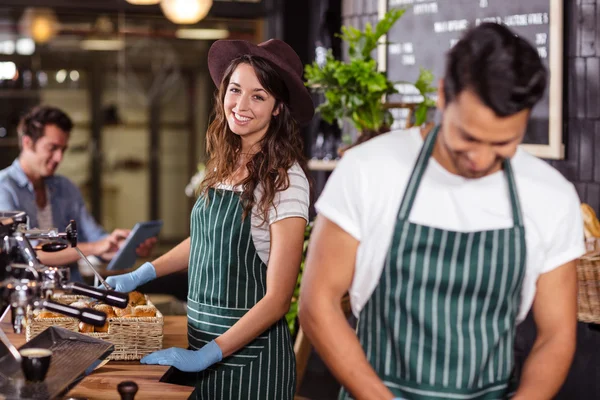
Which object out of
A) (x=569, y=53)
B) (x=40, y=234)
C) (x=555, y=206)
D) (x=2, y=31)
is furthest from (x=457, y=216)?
(x=2, y=31)

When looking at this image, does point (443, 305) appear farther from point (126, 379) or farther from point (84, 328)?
point (84, 328)

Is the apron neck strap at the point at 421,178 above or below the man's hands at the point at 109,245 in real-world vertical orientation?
above

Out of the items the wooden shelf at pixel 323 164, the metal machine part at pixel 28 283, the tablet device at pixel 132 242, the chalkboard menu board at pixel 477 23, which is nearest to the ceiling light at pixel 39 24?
the wooden shelf at pixel 323 164

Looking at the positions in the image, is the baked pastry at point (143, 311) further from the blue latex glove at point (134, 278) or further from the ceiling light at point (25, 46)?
the ceiling light at point (25, 46)

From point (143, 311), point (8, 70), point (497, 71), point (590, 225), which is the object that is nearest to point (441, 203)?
point (497, 71)

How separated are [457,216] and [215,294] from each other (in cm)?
97

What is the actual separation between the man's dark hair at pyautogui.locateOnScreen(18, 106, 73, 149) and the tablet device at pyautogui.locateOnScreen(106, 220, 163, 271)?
0.85 metres

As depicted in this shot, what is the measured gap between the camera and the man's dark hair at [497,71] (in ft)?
5.14

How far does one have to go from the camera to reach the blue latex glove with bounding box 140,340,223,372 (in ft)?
7.61

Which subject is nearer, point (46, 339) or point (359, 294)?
point (359, 294)

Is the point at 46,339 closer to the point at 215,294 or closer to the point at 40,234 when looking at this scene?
the point at 40,234

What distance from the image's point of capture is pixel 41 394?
5.99 ft

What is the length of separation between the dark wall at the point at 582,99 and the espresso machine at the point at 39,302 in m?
2.39

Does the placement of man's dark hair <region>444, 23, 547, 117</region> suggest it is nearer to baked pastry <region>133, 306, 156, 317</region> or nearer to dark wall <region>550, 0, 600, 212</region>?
baked pastry <region>133, 306, 156, 317</region>
